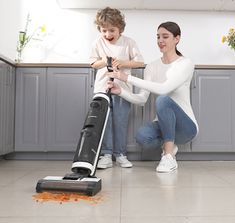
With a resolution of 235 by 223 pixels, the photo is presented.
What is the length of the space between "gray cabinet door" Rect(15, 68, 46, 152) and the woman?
893 mm

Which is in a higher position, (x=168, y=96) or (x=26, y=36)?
(x=26, y=36)

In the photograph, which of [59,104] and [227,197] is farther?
[59,104]

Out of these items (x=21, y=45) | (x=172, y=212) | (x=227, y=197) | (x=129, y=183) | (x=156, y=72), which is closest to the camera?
(x=172, y=212)

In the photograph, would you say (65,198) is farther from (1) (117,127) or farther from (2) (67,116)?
(2) (67,116)

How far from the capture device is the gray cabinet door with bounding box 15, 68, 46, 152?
9.59ft

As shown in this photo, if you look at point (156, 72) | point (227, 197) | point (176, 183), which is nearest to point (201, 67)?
point (156, 72)

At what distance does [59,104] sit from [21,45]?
88cm

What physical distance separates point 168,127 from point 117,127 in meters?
0.38


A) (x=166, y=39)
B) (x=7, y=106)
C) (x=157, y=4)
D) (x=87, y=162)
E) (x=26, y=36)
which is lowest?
(x=87, y=162)

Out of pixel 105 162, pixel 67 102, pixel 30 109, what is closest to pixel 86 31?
pixel 67 102

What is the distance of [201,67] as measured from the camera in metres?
2.95

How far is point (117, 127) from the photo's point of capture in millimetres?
2523

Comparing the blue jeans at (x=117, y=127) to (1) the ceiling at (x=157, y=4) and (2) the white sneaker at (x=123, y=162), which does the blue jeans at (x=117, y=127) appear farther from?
(1) the ceiling at (x=157, y=4)

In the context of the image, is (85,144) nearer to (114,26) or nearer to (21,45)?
(114,26)
